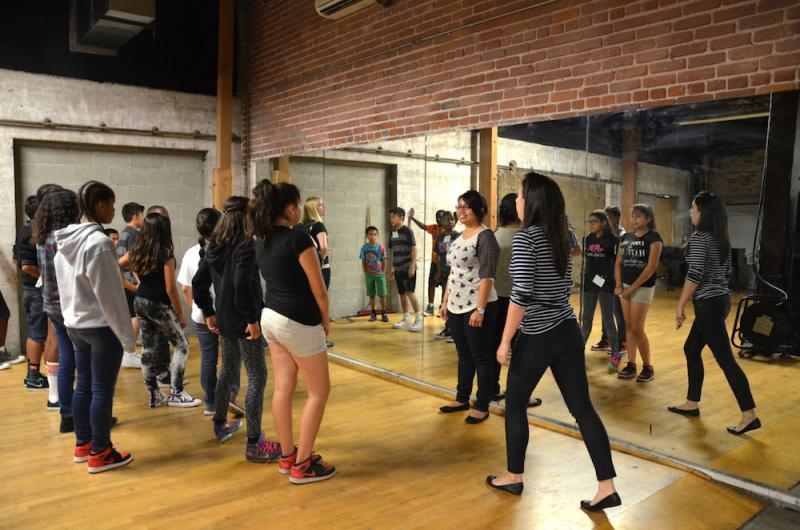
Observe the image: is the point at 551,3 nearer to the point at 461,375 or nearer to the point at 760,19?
the point at 760,19

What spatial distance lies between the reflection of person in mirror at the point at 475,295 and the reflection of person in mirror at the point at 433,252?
907 mm

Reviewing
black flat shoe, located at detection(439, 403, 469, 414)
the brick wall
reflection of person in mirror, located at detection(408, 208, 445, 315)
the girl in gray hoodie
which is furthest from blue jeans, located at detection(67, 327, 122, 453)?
the brick wall

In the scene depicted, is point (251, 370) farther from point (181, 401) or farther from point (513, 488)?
point (513, 488)

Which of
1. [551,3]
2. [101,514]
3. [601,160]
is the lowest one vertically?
[101,514]

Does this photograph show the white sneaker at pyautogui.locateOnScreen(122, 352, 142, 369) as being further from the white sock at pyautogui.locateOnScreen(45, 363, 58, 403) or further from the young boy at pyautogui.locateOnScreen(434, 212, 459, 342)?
the young boy at pyautogui.locateOnScreen(434, 212, 459, 342)

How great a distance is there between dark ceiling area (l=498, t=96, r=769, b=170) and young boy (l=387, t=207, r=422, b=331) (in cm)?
174

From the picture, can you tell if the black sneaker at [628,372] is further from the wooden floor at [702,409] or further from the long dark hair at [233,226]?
the long dark hair at [233,226]

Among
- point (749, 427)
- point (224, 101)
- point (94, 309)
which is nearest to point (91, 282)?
point (94, 309)

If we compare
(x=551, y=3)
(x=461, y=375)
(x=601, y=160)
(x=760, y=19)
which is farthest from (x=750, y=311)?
(x=551, y=3)

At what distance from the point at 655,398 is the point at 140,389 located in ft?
13.2

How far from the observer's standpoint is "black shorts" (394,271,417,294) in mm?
5668

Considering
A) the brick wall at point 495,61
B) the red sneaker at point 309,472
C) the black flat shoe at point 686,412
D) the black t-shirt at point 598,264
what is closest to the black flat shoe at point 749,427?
the black flat shoe at point 686,412

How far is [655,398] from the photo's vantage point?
3.99 m

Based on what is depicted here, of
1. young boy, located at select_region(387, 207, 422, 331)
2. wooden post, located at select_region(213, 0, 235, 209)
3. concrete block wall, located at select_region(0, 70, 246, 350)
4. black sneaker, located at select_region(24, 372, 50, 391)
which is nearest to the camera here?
black sneaker, located at select_region(24, 372, 50, 391)
